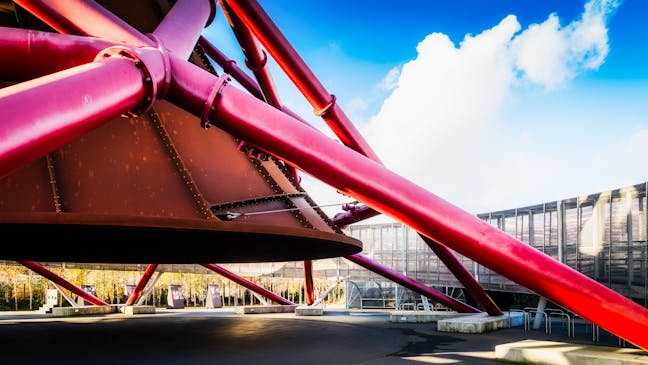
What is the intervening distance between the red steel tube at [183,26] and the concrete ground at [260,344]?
733 cm

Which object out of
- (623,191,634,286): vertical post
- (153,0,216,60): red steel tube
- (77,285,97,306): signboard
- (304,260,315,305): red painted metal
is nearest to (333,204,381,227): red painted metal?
(304,260,315,305): red painted metal

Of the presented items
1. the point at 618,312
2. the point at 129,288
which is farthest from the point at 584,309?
the point at 129,288

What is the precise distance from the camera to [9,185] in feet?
31.1

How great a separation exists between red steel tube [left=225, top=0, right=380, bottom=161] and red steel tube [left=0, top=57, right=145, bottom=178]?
8.57 metres

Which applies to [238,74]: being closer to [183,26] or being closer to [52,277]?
[183,26]

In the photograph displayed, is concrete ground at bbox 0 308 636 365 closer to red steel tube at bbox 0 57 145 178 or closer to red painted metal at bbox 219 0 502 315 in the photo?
red painted metal at bbox 219 0 502 315

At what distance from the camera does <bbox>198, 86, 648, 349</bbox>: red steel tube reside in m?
7.33

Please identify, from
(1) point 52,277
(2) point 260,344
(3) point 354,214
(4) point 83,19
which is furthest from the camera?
(1) point 52,277

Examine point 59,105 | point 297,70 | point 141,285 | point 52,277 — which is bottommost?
point 141,285

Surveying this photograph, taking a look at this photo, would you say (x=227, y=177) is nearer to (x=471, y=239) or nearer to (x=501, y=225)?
(x=471, y=239)

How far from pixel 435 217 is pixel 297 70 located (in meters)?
8.68

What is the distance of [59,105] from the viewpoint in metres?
4.68


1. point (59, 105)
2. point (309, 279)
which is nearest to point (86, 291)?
point (309, 279)

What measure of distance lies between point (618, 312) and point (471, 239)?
9.03 ft
